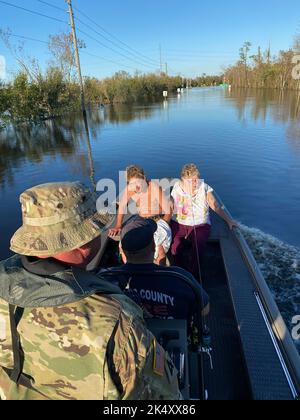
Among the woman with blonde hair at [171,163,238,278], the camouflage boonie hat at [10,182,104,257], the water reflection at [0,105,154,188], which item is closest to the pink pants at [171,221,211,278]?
the woman with blonde hair at [171,163,238,278]

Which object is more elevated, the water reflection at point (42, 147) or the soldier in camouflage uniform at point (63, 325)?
the soldier in camouflage uniform at point (63, 325)

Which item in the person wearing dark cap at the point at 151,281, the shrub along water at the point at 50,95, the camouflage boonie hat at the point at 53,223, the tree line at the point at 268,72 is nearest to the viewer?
the camouflage boonie hat at the point at 53,223

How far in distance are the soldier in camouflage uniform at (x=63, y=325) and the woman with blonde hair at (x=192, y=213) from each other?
7.81 feet

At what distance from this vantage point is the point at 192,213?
3.52 meters

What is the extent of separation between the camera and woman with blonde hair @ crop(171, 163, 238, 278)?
344 cm

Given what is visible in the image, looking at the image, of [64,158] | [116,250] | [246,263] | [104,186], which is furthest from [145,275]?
[64,158]

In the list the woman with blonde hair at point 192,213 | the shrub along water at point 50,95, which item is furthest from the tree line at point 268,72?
the woman with blonde hair at point 192,213

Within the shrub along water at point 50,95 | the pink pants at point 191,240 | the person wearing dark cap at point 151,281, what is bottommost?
the pink pants at point 191,240

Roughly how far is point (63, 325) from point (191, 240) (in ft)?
8.84

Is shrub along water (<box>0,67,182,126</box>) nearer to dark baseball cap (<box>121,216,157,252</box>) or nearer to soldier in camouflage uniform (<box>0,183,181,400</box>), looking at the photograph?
dark baseball cap (<box>121,216,157,252</box>)

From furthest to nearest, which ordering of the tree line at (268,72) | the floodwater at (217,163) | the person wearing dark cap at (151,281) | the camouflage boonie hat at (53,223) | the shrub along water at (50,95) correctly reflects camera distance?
the tree line at (268,72), the shrub along water at (50,95), the floodwater at (217,163), the person wearing dark cap at (151,281), the camouflage boonie hat at (53,223)

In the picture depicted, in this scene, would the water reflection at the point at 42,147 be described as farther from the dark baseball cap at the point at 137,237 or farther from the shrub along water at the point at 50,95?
the dark baseball cap at the point at 137,237

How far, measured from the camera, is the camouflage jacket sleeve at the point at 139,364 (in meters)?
0.96

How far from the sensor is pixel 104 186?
909cm
